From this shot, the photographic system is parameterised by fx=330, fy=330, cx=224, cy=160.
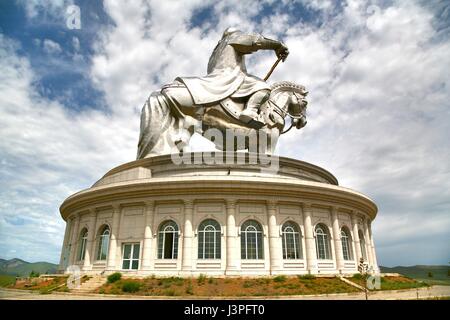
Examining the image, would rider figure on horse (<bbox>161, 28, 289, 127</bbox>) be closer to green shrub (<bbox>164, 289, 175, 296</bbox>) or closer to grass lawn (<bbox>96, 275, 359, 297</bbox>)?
grass lawn (<bbox>96, 275, 359, 297</bbox>)

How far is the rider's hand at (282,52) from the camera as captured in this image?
1229 inches

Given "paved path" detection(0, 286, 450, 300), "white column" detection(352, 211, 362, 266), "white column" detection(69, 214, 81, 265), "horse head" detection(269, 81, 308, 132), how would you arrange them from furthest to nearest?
"horse head" detection(269, 81, 308, 132) < "white column" detection(352, 211, 362, 266) < "white column" detection(69, 214, 81, 265) < "paved path" detection(0, 286, 450, 300)

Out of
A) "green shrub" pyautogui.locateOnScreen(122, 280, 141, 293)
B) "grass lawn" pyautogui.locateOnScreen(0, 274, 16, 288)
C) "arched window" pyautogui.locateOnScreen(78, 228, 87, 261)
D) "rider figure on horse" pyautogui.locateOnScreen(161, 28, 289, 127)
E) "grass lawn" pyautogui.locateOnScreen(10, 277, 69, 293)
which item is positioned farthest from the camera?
"rider figure on horse" pyautogui.locateOnScreen(161, 28, 289, 127)

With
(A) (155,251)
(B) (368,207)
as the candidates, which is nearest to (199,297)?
(A) (155,251)

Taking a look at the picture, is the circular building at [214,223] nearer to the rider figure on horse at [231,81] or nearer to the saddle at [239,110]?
the saddle at [239,110]

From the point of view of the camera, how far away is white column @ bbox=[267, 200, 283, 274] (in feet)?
65.6

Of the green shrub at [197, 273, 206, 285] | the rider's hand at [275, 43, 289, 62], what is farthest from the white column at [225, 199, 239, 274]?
the rider's hand at [275, 43, 289, 62]

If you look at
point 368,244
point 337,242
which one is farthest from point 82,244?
point 368,244

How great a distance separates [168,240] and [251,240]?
5.21 metres

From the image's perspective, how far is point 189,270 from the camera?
19375 mm

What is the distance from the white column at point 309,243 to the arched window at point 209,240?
19.0 feet

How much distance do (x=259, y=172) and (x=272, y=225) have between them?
446 cm

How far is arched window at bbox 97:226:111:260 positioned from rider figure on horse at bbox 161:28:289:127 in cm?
1153
